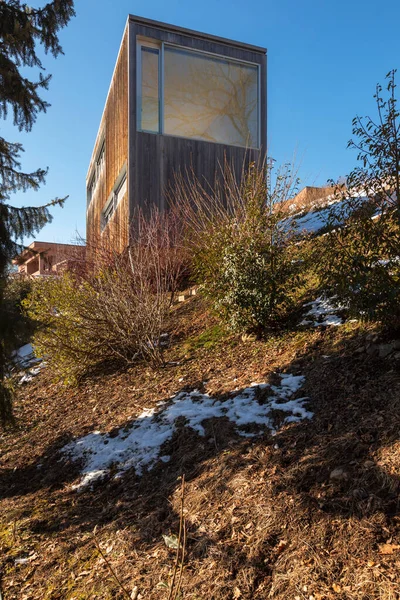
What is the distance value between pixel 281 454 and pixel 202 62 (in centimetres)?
965

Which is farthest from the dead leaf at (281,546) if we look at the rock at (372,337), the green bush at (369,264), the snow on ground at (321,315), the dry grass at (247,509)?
the snow on ground at (321,315)

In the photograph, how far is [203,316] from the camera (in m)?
6.52

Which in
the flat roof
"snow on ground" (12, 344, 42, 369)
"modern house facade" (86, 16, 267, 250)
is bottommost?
"snow on ground" (12, 344, 42, 369)

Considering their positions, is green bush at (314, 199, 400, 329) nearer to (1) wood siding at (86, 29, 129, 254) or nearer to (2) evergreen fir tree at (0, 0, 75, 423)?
(2) evergreen fir tree at (0, 0, 75, 423)

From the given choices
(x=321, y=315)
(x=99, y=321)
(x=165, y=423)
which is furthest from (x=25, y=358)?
(x=321, y=315)

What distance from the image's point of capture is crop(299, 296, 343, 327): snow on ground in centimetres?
457

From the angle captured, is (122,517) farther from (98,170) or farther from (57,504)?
(98,170)

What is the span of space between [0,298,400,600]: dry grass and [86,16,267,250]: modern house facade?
5905 mm

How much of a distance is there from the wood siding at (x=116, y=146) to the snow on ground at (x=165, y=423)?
15.7 feet

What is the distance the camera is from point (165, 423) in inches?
148

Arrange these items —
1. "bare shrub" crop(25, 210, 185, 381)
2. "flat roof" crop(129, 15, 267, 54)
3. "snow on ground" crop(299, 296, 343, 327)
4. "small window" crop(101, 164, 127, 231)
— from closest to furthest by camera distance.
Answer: "snow on ground" crop(299, 296, 343, 327) → "bare shrub" crop(25, 210, 185, 381) → "flat roof" crop(129, 15, 267, 54) → "small window" crop(101, 164, 127, 231)

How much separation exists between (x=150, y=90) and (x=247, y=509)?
9419 mm

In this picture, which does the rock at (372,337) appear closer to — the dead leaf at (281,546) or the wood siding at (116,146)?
the dead leaf at (281,546)

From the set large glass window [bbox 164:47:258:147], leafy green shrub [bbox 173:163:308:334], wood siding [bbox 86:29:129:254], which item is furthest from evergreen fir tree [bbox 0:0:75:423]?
large glass window [bbox 164:47:258:147]
